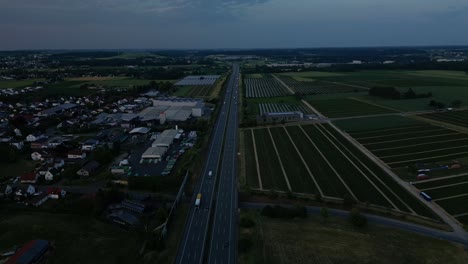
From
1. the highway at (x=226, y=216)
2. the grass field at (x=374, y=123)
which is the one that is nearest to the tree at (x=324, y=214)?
the highway at (x=226, y=216)

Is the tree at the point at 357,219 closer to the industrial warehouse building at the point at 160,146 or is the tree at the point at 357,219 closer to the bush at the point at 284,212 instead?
the bush at the point at 284,212

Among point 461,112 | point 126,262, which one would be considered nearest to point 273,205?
point 126,262

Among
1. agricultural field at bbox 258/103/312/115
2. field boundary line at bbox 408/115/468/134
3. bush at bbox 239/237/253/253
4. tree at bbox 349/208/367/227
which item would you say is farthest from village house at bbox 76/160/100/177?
field boundary line at bbox 408/115/468/134

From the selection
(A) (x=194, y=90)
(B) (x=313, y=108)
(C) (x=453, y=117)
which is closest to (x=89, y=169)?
(B) (x=313, y=108)

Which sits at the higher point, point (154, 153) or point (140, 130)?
→ point (140, 130)

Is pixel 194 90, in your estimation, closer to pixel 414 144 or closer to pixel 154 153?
pixel 154 153

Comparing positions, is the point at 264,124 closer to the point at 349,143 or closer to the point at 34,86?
the point at 349,143
